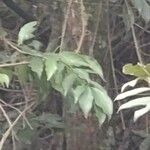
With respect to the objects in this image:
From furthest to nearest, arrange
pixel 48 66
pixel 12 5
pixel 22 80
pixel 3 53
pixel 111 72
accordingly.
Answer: pixel 12 5, pixel 111 72, pixel 3 53, pixel 22 80, pixel 48 66

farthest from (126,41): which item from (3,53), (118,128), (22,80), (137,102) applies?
(137,102)

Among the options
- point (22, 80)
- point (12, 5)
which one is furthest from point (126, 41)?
point (22, 80)

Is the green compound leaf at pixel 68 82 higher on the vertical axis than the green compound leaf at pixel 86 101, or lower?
higher

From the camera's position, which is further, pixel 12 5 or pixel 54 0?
pixel 12 5

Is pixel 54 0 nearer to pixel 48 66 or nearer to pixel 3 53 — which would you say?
pixel 3 53

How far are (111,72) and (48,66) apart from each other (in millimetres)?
787

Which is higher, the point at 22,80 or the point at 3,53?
the point at 3,53

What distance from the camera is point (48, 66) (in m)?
1.31

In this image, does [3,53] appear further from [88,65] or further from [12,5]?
[12,5]

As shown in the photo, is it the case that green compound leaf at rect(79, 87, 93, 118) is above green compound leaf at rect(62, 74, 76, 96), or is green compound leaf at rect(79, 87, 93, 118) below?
below

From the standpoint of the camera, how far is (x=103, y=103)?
134cm

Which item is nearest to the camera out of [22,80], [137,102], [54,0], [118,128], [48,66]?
[137,102]

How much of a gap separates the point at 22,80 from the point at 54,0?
1.86 ft

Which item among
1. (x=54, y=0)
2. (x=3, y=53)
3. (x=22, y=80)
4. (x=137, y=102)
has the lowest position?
(x=137, y=102)
